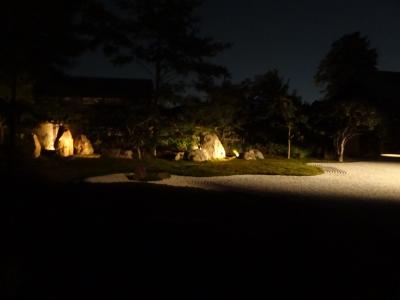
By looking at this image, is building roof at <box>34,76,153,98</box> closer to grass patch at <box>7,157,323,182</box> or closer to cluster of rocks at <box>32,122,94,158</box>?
cluster of rocks at <box>32,122,94,158</box>

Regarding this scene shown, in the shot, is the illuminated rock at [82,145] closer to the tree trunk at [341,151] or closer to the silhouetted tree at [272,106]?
the silhouetted tree at [272,106]

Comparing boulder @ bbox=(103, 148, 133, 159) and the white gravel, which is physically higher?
boulder @ bbox=(103, 148, 133, 159)

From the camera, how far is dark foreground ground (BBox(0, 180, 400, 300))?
3.45m

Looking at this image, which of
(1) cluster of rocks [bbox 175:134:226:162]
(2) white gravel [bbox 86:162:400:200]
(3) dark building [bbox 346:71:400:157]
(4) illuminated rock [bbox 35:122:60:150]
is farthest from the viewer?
(3) dark building [bbox 346:71:400:157]

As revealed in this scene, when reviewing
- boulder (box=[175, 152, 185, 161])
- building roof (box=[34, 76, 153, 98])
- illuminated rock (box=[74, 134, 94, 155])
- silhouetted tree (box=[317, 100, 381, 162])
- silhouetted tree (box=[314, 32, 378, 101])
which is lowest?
boulder (box=[175, 152, 185, 161])

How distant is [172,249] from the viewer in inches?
172

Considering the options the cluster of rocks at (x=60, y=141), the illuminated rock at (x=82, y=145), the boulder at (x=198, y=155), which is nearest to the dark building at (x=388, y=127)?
the boulder at (x=198, y=155)

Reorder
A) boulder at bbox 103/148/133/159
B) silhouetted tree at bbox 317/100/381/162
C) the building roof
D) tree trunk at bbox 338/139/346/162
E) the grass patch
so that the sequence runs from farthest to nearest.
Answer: the building roof, tree trunk at bbox 338/139/346/162, silhouetted tree at bbox 317/100/381/162, boulder at bbox 103/148/133/159, the grass patch

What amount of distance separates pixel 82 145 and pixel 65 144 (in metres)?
0.88

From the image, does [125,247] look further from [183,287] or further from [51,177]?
[51,177]

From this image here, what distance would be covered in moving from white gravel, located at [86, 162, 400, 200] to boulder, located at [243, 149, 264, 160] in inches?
233

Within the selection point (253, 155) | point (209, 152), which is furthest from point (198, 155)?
point (253, 155)

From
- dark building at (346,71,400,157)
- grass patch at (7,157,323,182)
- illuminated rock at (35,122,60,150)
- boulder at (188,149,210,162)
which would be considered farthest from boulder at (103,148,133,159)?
dark building at (346,71,400,157)

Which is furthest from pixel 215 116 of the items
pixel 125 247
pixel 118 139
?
pixel 125 247
